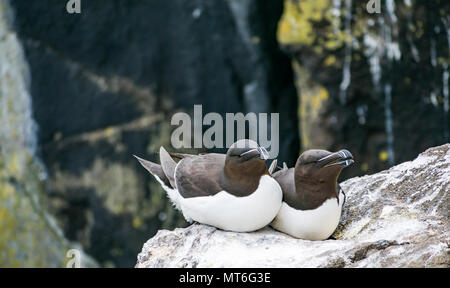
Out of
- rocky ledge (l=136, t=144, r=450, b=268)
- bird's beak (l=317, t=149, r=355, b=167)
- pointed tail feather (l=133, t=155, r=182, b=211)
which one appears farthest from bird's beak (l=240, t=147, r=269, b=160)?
pointed tail feather (l=133, t=155, r=182, b=211)

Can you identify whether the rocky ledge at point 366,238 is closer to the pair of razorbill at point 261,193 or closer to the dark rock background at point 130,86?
the pair of razorbill at point 261,193

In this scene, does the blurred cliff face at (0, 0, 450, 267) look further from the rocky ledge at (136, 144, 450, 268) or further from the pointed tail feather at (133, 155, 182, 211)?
the pointed tail feather at (133, 155, 182, 211)

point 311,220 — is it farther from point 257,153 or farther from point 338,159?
point 257,153

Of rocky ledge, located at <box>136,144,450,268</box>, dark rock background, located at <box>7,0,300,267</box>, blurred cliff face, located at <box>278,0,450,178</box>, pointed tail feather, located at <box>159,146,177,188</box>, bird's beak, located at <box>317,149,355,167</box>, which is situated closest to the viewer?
rocky ledge, located at <box>136,144,450,268</box>

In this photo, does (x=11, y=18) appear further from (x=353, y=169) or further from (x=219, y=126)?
(x=353, y=169)

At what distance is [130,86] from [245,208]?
4676mm

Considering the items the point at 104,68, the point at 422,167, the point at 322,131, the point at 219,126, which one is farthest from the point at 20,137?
the point at 422,167

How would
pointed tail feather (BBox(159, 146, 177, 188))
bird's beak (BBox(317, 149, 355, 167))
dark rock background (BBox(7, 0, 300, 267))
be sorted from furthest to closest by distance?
dark rock background (BBox(7, 0, 300, 267)) < pointed tail feather (BBox(159, 146, 177, 188)) < bird's beak (BBox(317, 149, 355, 167))

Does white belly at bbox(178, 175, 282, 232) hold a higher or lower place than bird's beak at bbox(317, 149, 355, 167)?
lower

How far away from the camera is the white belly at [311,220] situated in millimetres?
2928

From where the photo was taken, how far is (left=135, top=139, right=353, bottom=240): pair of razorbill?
283 centimetres

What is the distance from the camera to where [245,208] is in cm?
284

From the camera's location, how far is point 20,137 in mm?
7520

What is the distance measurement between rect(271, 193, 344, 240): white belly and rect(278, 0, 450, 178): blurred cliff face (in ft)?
12.7
